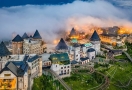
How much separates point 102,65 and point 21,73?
17325 millimetres

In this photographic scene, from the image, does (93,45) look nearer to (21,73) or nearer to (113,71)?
(113,71)

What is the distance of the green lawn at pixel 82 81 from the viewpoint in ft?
121

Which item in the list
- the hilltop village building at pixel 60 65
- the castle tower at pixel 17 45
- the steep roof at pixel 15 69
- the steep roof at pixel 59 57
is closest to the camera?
the steep roof at pixel 15 69

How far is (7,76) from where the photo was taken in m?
31.5

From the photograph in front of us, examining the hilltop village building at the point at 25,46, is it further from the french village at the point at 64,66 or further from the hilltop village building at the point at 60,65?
the hilltop village building at the point at 60,65

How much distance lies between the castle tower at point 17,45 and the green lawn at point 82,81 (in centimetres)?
1028

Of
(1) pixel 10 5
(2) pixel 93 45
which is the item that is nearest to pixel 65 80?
(2) pixel 93 45

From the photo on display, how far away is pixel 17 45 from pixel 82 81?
1296 cm

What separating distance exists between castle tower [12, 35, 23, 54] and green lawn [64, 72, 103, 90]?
10.3m

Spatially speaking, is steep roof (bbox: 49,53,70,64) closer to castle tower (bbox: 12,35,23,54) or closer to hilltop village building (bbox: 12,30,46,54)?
hilltop village building (bbox: 12,30,46,54)

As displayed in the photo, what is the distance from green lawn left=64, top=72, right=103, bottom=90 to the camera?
36844mm

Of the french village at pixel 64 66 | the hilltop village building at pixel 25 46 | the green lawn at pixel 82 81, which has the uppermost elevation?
the hilltop village building at pixel 25 46

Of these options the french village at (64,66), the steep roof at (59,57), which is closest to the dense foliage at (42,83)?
the french village at (64,66)

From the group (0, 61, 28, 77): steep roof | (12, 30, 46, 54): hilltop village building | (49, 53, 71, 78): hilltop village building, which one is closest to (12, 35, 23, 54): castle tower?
(12, 30, 46, 54): hilltop village building
